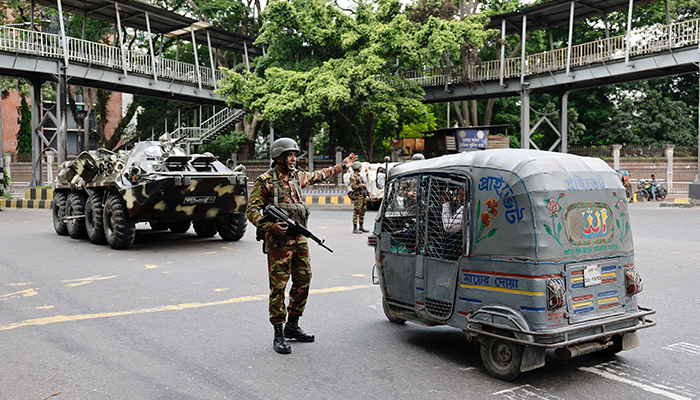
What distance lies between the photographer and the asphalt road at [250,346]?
4.14 metres

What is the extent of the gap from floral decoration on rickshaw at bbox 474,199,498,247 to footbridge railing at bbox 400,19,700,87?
22.5 metres

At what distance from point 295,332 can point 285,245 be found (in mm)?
806

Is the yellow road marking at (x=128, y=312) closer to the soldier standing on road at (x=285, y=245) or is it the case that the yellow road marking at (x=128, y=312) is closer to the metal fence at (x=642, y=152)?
Answer: the soldier standing on road at (x=285, y=245)

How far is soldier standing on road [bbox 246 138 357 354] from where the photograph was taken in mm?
5160

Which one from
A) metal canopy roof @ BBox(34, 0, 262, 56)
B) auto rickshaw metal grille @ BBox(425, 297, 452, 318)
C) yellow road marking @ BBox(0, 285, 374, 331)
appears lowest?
yellow road marking @ BBox(0, 285, 374, 331)

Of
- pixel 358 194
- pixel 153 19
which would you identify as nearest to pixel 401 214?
pixel 358 194

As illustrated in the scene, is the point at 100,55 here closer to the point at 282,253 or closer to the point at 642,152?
the point at 282,253

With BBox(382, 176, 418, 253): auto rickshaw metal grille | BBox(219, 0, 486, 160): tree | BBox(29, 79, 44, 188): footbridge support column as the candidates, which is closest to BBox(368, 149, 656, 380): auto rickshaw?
BBox(382, 176, 418, 253): auto rickshaw metal grille

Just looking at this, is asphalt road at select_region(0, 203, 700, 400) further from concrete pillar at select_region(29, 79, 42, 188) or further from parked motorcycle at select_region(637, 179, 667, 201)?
parked motorcycle at select_region(637, 179, 667, 201)

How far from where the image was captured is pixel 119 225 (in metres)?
11.2

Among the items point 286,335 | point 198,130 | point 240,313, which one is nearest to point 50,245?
point 240,313

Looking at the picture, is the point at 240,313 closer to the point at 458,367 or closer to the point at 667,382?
the point at 458,367

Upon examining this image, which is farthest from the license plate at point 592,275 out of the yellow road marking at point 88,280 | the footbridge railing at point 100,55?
the footbridge railing at point 100,55

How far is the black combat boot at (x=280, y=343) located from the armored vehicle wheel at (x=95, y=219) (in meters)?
8.20
